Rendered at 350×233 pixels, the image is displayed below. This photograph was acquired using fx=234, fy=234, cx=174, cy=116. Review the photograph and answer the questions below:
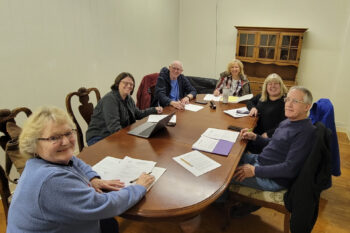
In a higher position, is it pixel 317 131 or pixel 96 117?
pixel 317 131

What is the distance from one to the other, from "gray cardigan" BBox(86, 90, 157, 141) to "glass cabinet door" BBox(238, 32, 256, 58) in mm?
2754

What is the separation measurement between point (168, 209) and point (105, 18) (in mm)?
2656

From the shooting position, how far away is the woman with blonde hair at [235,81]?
10.4 ft

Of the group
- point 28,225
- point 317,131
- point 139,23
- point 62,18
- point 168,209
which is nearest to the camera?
point 28,225

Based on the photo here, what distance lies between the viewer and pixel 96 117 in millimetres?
1979

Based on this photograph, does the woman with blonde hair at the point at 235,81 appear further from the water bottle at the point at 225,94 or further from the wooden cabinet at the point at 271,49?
the wooden cabinet at the point at 271,49

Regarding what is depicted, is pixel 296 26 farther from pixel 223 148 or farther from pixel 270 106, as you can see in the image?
pixel 223 148

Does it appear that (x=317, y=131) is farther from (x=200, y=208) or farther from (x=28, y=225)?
(x=28, y=225)

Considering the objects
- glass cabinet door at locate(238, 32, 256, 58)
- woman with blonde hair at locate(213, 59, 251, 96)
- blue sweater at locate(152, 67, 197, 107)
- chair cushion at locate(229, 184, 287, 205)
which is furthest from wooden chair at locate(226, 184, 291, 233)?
glass cabinet door at locate(238, 32, 256, 58)

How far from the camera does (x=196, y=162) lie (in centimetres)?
134

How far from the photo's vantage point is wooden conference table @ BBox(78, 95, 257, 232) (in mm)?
975

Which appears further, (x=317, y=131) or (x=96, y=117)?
(x=96, y=117)

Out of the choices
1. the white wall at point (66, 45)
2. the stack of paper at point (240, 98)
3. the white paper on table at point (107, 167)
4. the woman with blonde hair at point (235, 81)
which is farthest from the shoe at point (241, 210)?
the white wall at point (66, 45)

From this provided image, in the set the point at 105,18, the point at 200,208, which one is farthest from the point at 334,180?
the point at 105,18
